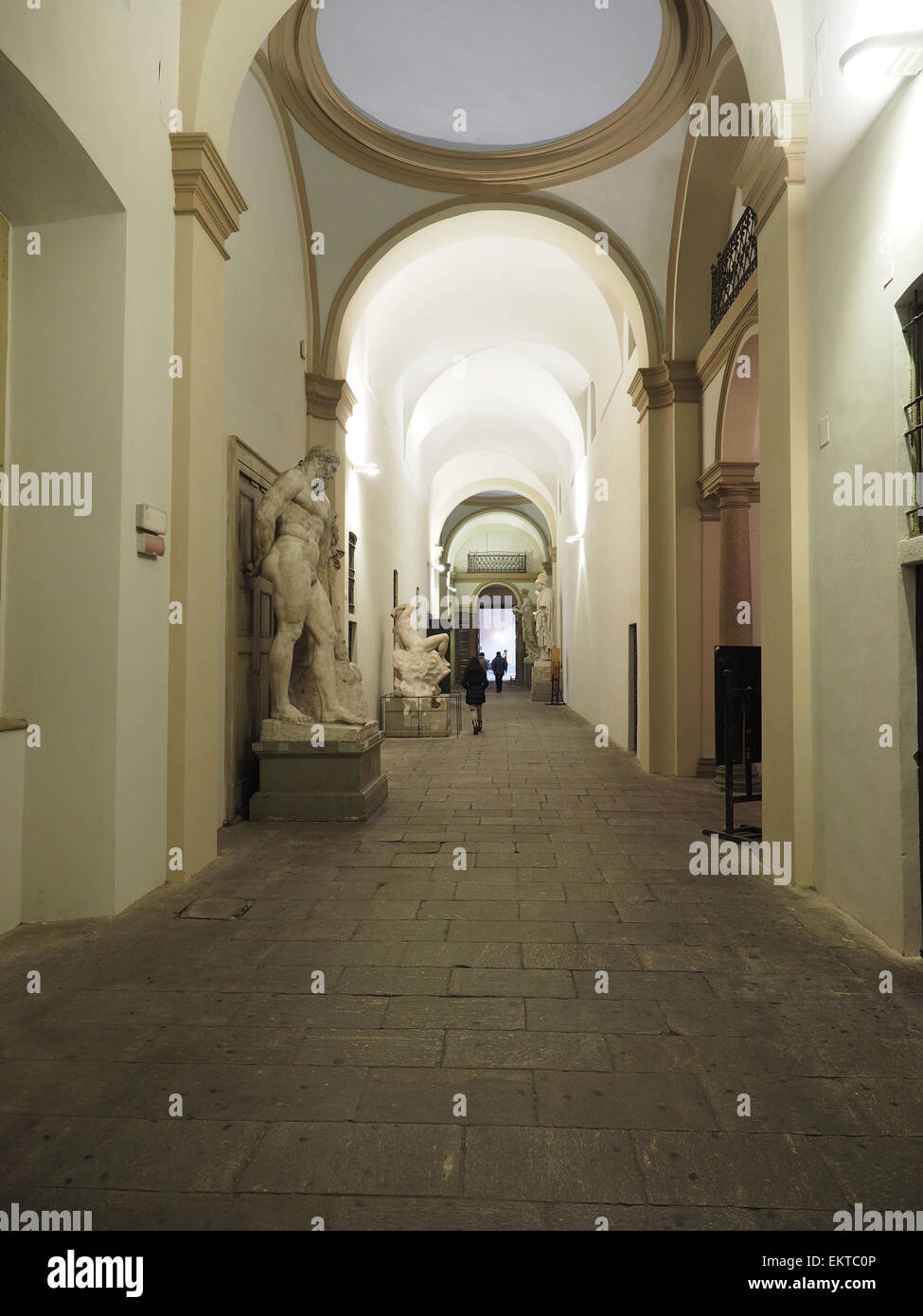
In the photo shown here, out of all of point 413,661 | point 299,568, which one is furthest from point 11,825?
point 413,661

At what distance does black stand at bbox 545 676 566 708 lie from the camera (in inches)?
876

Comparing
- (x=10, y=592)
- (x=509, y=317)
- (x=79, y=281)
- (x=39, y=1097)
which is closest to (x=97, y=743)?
(x=10, y=592)

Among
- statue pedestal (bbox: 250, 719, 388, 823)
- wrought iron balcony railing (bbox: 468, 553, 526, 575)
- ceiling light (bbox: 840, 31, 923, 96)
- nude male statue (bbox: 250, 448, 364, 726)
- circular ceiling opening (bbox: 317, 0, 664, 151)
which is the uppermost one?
circular ceiling opening (bbox: 317, 0, 664, 151)

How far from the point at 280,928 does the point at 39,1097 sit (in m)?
1.58

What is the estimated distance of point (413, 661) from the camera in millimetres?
14328

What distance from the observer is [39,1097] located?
2.42m

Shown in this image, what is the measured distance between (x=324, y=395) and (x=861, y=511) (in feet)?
23.5

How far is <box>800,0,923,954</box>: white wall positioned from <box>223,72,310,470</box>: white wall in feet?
14.6

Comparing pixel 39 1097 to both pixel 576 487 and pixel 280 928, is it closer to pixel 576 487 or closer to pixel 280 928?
pixel 280 928

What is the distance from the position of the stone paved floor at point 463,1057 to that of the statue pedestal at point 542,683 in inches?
732

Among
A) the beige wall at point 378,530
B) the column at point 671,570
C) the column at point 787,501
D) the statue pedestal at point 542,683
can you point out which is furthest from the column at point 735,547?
the statue pedestal at point 542,683

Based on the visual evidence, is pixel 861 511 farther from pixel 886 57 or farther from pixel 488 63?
pixel 488 63

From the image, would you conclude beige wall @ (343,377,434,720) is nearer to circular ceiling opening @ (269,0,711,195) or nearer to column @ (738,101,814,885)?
circular ceiling opening @ (269,0,711,195)

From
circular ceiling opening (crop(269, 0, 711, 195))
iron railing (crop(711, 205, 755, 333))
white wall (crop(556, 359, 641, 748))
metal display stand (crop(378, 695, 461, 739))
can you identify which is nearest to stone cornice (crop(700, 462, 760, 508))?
iron railing (crop(711, 205, 755, 333))
